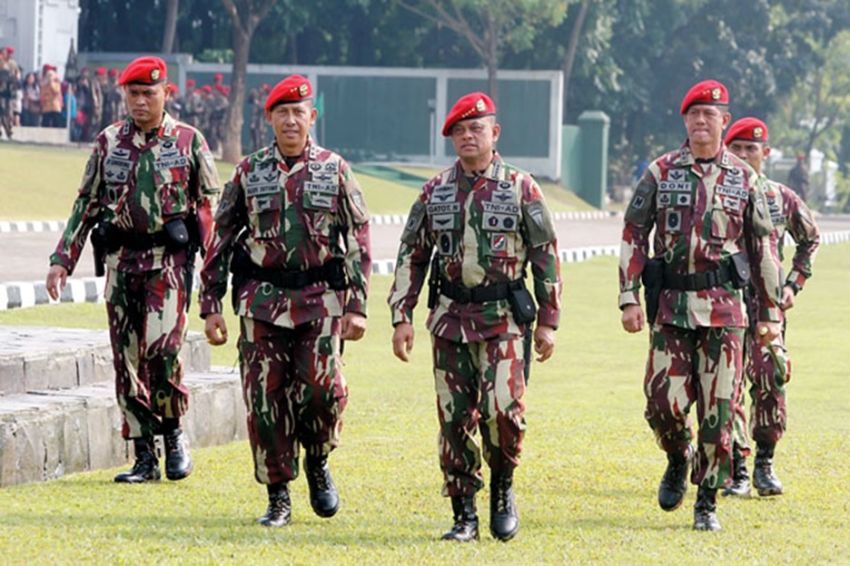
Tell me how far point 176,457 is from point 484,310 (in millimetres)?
2254

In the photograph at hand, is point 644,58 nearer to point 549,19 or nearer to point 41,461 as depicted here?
point 549,19

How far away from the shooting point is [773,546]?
863cm

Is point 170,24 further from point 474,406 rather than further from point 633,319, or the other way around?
point 474,406


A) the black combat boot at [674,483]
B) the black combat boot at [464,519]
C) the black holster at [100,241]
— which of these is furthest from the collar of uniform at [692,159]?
the black holster at [100,241]

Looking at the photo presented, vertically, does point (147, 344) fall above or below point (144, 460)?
above

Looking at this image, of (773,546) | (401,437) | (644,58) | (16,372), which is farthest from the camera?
(644,58)

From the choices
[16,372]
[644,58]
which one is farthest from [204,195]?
[644,58]

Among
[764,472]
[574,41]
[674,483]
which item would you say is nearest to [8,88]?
[574,41]

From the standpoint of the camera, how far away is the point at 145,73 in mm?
9891

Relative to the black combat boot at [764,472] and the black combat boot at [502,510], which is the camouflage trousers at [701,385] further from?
the black combat boot at [764,472]

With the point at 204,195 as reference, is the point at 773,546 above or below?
below

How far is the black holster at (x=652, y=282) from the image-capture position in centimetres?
921

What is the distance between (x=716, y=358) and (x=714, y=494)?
595 mm

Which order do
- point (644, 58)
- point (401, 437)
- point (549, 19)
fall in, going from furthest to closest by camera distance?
point (644, 58) < point (549, 19) < point (401, 437)
